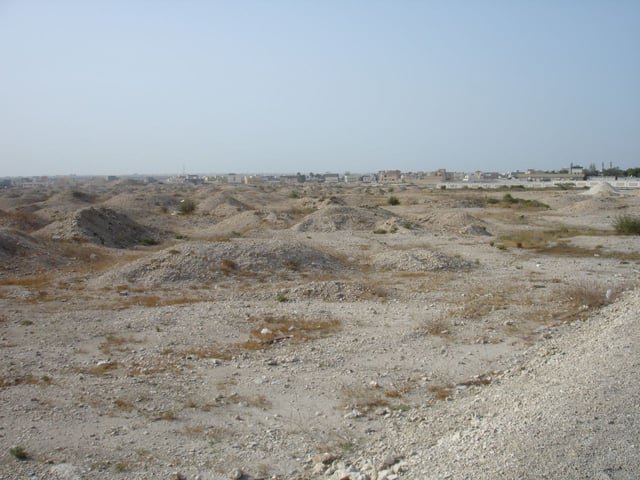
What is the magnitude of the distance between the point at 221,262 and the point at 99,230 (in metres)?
12.1

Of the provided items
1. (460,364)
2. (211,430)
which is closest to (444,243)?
(460,364)

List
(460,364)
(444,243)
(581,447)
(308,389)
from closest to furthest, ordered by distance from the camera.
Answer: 1. (581,447)
2. (308,389)
3. (460,364)
4. (444,243)

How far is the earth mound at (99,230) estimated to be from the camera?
27062 mm

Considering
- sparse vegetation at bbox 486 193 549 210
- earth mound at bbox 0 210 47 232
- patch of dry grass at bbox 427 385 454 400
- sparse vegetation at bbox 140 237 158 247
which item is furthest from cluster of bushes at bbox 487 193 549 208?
patch of dry grass at bbox 427 385 454 400

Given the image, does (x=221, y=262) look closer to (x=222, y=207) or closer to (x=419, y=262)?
(x=419, y=262)

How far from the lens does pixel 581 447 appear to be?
592 cm

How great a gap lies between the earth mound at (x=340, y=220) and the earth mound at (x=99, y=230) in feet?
30.4

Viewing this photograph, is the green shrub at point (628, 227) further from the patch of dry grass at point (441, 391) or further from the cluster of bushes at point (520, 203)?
the patch of dry grass at point (441, 391)

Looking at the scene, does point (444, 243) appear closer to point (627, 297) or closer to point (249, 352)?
point (627, 297)

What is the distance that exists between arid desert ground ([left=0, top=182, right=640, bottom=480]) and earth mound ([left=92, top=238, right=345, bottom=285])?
3.4 inches

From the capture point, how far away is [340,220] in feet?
116

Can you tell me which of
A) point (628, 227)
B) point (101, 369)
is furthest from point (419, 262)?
point (628, 227)

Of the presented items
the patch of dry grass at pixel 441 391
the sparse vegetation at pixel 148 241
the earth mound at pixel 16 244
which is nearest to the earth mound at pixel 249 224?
the sparse vegetation at pixel 148 241

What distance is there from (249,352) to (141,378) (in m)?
2.31
